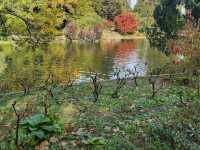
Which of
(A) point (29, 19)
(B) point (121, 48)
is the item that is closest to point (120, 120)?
(A) point (29, 19)

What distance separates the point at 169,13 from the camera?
95.4 feet

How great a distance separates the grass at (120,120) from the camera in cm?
755

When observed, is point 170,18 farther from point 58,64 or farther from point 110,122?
point 110,122

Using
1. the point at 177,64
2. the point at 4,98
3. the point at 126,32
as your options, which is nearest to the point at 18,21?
the point at 4,98

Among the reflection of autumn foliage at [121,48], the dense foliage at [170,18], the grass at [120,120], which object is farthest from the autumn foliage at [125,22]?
the grass at [120,120]

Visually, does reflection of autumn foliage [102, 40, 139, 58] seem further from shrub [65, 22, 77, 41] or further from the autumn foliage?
the autumn foliage

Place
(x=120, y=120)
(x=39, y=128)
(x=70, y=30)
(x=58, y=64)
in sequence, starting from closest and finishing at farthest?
(x=39, y=128), (x=120, y=120), (x=58, y=64), (x=70, y=30)

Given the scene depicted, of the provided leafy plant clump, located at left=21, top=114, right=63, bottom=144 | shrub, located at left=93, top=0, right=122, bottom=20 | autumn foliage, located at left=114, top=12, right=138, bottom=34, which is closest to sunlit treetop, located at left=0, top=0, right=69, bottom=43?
leafy plant clump, located at left=21, top=114, right=63, bottom=144

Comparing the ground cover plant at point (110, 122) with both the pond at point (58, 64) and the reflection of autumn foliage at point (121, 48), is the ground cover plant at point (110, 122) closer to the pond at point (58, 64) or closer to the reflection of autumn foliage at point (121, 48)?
the pond at point (58, 64)

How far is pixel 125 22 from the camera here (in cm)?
7631

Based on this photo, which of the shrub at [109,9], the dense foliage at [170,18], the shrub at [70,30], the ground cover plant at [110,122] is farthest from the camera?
the shrub at [109,9]

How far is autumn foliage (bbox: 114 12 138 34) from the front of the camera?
7688 cm

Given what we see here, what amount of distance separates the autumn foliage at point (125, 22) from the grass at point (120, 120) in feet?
217

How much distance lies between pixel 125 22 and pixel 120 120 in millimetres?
68605
